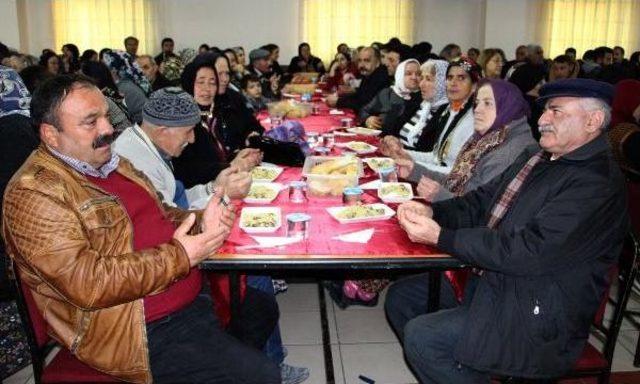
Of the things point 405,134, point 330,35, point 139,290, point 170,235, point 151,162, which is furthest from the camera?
point 330,35

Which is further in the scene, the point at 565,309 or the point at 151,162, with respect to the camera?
the point at 151,162

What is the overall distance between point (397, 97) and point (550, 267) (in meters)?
3.71

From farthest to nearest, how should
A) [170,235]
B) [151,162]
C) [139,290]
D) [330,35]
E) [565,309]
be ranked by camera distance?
[330,35]
[151,162]
[170,235]
[565,309]
[139,290]

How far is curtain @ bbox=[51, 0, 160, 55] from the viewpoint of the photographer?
1159cm

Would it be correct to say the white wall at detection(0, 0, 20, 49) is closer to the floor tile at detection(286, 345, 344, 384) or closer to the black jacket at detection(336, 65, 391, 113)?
the black jacket at detection(336, 65, 391, 113)

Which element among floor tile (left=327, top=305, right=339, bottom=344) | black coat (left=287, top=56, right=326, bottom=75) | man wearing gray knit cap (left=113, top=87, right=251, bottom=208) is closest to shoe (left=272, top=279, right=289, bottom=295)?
floor tile (left=327, top=305, right=339, bottom=344)

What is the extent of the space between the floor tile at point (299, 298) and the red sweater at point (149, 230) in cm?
143

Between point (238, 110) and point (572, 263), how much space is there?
10.8 feet

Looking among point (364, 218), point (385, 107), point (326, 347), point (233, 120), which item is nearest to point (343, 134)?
point (233, 120)

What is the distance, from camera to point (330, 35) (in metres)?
12.4

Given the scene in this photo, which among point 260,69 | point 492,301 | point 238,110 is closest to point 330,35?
point 260,69

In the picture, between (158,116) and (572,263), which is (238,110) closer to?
(158,116)

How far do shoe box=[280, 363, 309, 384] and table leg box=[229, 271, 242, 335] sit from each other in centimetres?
51

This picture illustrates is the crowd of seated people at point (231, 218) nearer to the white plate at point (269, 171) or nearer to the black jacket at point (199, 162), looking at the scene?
the white plate at point (269, 171)
